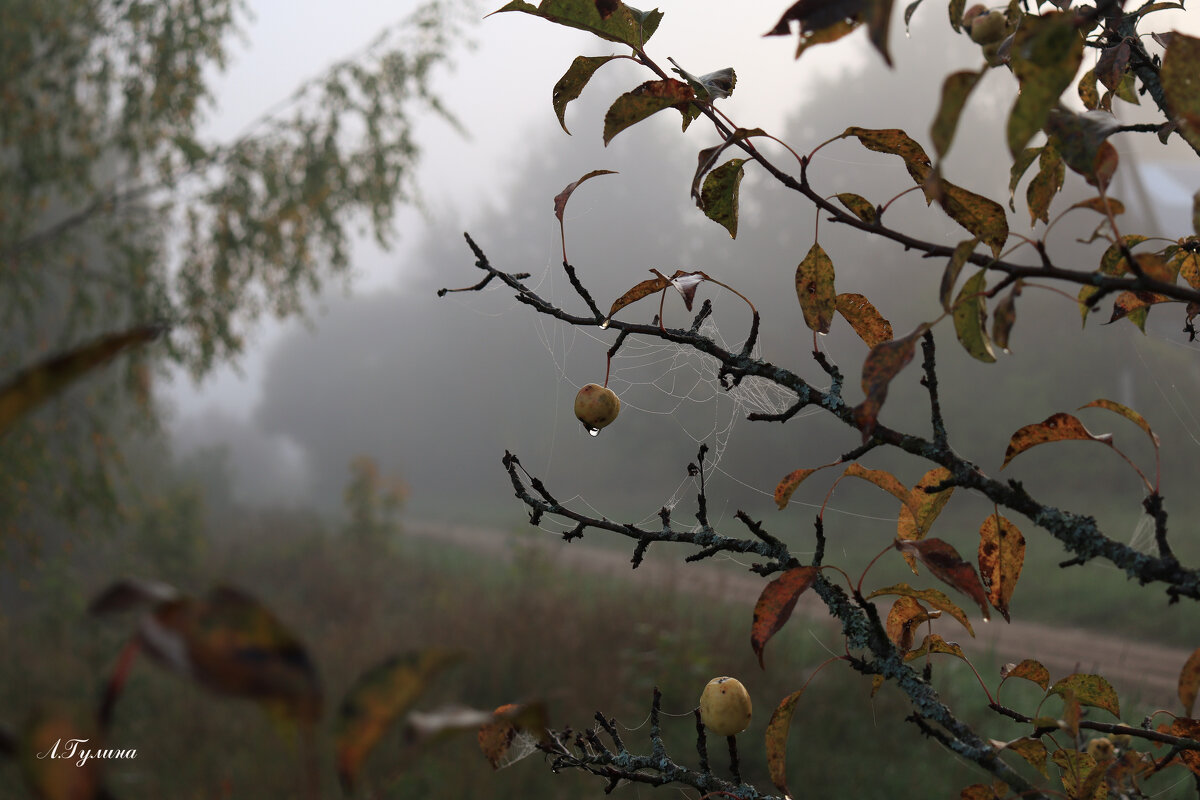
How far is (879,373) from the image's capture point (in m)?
0.53

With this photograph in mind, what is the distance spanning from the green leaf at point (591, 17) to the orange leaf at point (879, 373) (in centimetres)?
39

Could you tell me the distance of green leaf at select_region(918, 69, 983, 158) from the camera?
1.29 feet

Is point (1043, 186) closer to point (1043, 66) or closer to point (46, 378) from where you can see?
point (1043, 66)

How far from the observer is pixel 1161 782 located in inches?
107

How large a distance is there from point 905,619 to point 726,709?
228 mm

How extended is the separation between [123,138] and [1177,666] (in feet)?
21.3

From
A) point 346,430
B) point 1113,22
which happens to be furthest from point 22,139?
point 346,430

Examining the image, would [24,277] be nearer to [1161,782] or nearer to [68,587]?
[68,587]

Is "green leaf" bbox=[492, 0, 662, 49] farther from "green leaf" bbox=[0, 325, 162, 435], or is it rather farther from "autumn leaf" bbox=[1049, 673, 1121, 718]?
"autumn leaf" bbox=[1049, 673, 1121, 718]

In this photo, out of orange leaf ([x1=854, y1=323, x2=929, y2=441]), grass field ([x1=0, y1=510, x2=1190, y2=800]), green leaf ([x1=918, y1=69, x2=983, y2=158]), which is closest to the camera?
green leaf ([x1=918, y1=69, x2=983, y2=158])

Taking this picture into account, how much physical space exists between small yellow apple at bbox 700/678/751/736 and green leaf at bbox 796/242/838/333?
1.33 feet

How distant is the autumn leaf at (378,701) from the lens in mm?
265

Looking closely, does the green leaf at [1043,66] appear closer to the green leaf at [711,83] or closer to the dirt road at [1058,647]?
the green leaf at [711,83]

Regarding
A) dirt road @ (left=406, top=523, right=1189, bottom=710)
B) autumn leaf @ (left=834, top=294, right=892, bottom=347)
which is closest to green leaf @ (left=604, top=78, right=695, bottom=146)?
autumn leaf @ (left=834, top=294, right=892, bottom=347)
